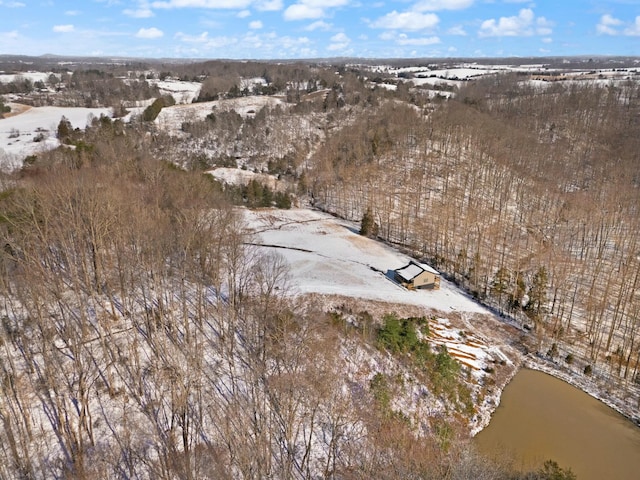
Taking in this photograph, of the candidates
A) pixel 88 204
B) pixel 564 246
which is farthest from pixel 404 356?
pixel 564 246

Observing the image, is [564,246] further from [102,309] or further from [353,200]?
[102,309]

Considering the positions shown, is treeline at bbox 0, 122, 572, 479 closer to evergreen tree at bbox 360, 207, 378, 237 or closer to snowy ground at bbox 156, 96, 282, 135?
evergreen tree at bbox 360, 207, 378, 237

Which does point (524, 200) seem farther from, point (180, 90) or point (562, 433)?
point (180, 90)

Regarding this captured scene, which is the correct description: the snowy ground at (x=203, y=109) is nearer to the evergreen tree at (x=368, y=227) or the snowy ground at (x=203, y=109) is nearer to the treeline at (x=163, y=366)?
the evergreen tree at (x=368, y=227)

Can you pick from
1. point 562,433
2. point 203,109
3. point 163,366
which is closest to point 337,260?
point 163,366

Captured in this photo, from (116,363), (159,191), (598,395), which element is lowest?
(598,395)

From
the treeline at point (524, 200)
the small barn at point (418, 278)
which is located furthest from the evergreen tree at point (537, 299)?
the small barn at point (418, 278)
